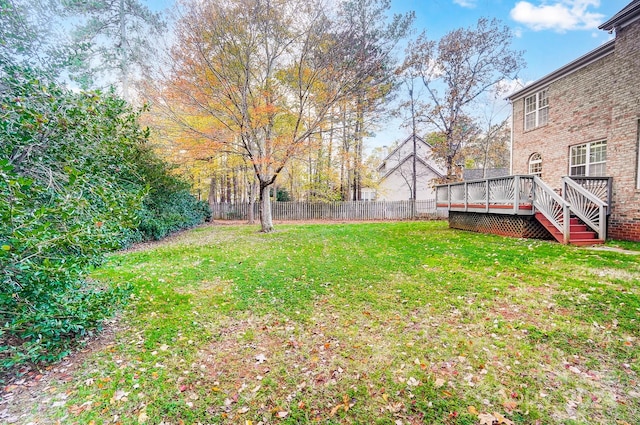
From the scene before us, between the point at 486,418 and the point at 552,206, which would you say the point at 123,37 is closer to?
the point at 486,418

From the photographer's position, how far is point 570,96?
9.88 metres

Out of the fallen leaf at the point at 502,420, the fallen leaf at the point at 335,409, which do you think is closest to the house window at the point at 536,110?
the fallen leaf at the point at 502,420

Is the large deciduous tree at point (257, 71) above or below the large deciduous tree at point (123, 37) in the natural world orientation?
below

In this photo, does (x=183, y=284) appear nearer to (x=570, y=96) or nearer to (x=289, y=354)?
(x=289, y=354)

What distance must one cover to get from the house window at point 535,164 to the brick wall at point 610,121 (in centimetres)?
22

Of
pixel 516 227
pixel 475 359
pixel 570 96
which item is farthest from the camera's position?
pixel 570 96

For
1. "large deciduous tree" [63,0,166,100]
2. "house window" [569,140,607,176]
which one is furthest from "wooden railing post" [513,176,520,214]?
"large deciduous tree" [63,0,166,100]

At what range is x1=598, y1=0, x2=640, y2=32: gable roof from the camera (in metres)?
7.41

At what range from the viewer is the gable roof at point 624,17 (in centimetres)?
741

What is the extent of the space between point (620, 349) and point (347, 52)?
31.5ft

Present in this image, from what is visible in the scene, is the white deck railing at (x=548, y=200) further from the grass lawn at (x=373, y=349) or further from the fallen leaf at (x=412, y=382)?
the fallen leaf at (x=412, y=382)

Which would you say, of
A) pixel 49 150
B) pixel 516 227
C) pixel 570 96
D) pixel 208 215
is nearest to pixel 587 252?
pixel 516 227

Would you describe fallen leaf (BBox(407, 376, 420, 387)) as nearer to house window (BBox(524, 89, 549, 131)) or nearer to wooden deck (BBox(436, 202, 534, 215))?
wooden deck (BBox(436, 202, 534, 215))

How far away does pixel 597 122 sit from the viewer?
9.00 metres
